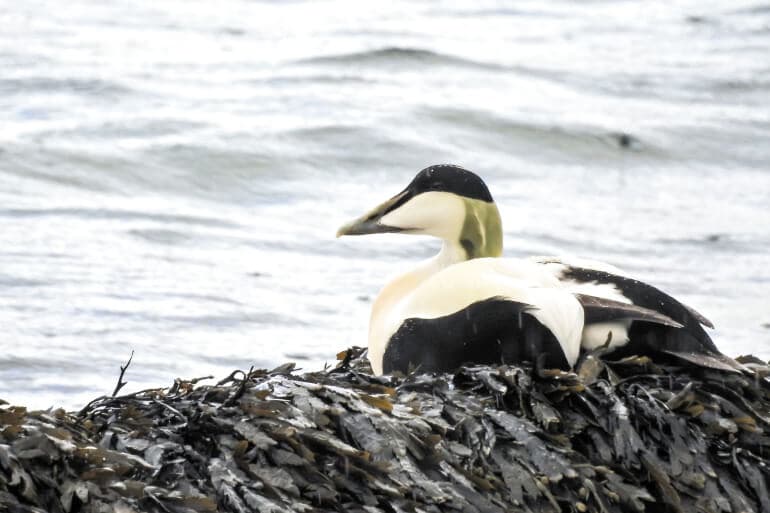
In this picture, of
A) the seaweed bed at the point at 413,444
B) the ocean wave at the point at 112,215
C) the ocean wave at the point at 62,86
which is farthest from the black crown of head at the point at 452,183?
the ocean wave at the point at 62,86

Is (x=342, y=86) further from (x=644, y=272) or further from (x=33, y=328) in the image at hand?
(x=33, y=328)

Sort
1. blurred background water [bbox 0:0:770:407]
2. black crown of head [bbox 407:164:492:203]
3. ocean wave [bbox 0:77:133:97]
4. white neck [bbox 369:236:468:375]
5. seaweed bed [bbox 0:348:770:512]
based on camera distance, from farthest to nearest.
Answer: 1. ocean wave [bbox 0:77:133:97]
2. blurred background water [bbox 0:0:770:407]
3. black crown of head [bbox 407:164:492:203]
4. white neck [bbox 369:236:468:375]
5. seaweed bed [bbox 0:348:770:512]

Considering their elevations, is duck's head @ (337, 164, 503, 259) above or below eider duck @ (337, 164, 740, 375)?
above

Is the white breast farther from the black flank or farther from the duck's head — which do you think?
the duck's head

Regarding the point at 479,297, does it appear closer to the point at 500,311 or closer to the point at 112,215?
the point at 500,311

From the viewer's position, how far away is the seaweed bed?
3.21 m

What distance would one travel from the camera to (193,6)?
1484 centimetres

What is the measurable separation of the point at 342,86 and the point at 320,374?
8.70m

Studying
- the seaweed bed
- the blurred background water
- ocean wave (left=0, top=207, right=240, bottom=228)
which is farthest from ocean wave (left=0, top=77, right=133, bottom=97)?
the seaweed bed

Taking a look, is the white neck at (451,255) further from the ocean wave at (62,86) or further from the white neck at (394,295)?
the ocean wave at (62,86)

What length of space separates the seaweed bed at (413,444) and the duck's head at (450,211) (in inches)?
20.4

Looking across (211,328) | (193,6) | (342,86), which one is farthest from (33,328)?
(193,6)

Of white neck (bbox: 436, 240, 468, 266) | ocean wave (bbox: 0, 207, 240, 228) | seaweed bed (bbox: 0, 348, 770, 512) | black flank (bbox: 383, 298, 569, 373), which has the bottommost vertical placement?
ocean wave (bbox: 0, 207, 240, 228)

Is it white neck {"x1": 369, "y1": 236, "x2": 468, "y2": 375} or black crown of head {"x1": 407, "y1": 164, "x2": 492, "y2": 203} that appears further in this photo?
black crown of head {"x1": 407, "y1": 164, "x2": 492, "y2": 203}
